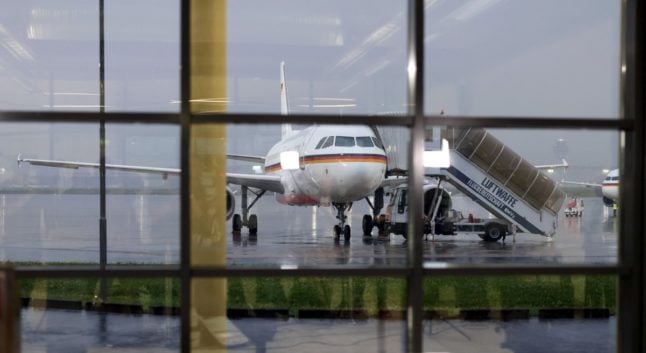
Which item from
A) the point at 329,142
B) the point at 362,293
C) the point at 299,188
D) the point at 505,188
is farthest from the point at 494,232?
the point at 329,142

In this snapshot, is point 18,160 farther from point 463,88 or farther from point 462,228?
point 462,228

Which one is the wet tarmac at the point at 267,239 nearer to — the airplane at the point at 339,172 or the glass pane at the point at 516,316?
the airplane at the point at 339,172

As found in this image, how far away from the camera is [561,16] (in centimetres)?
554

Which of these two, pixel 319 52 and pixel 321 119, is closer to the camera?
pixel 321 119

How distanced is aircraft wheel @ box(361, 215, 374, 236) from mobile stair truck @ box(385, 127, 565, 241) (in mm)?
362

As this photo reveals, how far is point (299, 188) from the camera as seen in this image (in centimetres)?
1201

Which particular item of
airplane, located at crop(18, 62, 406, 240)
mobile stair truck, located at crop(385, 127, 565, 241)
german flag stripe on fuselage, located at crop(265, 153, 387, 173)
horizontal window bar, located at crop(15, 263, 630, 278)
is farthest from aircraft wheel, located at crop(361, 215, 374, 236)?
horizontal window bar, located at crop(15, 263, 630, 278)

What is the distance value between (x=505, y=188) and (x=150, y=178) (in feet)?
22.4

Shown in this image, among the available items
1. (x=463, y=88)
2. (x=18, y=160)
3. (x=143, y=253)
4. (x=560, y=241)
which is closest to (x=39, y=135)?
(x=18, y=160)

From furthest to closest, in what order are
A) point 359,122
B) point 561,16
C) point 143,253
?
point 143,253, point 561,16, point 359,122

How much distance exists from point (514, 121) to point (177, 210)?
1739 millimetres

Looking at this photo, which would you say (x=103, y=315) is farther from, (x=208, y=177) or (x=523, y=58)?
(x=523, y=58)

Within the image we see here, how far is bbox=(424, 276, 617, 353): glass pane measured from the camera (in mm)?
8773

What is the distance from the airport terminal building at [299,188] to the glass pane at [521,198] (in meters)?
0.05
